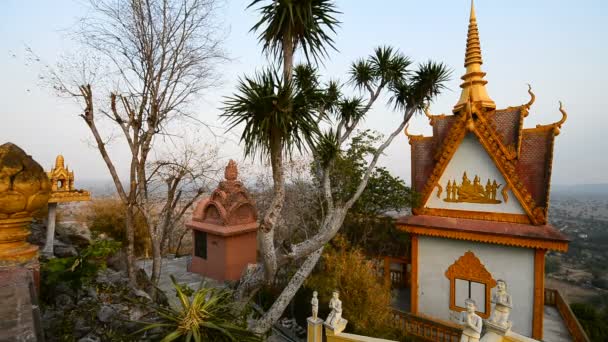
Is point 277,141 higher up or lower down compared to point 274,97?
lower down

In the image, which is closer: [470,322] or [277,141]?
[470,322]

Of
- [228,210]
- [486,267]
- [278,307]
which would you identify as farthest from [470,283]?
[228,210]

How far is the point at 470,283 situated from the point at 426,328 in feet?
5.98

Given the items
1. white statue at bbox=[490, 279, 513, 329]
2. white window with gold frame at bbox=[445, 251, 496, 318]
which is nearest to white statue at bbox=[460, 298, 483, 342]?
white statue at bbox=[490, 279, 513, 329]

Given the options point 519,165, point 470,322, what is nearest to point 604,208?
point 519,165

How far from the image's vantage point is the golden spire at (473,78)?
10.7 m

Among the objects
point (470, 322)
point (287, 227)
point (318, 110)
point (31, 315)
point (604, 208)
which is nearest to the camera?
point (31, 315)

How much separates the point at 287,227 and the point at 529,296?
937 cm

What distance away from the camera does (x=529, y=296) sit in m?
7.95

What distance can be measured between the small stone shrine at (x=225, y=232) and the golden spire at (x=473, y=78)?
29.0ft

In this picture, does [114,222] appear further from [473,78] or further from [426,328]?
[473,78]

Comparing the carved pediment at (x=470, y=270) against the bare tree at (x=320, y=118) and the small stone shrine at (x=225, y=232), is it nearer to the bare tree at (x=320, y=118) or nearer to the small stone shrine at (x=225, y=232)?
the bare tree at (x=320, y=118)

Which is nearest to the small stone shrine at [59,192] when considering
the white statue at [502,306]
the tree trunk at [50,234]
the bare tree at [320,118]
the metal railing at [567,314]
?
the tree trunk at [50,234]

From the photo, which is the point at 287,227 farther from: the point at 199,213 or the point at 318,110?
the point at 318,110
